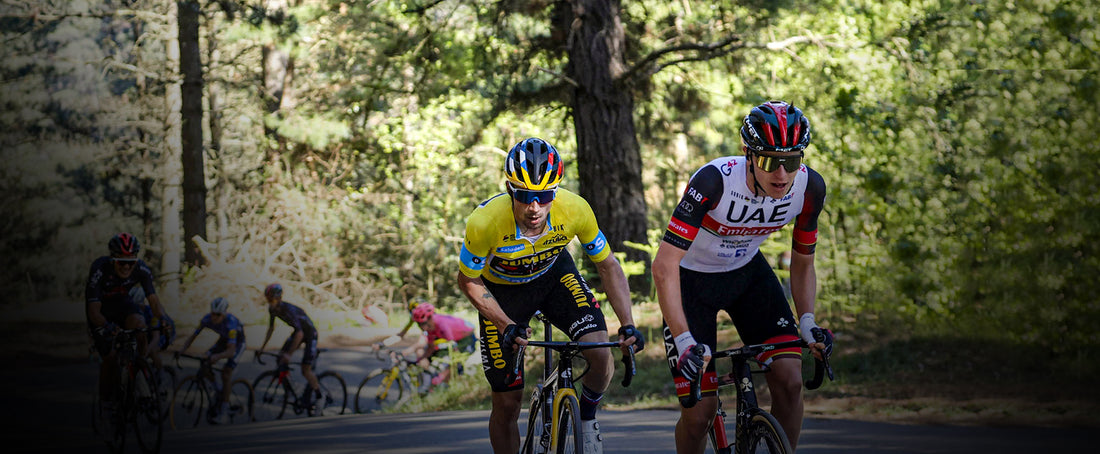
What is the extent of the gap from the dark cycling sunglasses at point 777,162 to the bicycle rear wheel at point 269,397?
37.2 feet

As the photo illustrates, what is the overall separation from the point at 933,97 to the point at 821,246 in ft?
7.50

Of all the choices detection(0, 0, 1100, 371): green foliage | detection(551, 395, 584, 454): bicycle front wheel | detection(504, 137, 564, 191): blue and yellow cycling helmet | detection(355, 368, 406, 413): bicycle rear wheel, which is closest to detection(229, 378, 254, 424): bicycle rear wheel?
detection(355, 368, 406, 413): bicycle rear wheel

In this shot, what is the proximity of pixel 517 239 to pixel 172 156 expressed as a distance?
15.3 meters

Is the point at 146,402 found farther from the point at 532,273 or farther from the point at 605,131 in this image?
the point at 605,131

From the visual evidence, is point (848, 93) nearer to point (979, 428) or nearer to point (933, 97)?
point (933, 97)

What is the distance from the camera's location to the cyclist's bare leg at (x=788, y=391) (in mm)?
4906

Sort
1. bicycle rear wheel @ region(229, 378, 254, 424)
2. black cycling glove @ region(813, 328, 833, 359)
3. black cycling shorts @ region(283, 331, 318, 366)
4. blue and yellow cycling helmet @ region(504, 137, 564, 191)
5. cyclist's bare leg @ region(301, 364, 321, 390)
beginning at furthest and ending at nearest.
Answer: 1. black cycling shorts @ region(283, 331, 318, 366)
2. cyclist's bare leg @ region(301, 364, 321, 390)
3. bicycle rear wheel @ region(229, 378, 254, 424)
4. blue and yellow cycling helmet @ region(504, 137, 564, 191)
5. black cycling glove @ region(813, 328, 833, 359)

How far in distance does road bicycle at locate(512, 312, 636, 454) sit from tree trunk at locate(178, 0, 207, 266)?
14.3m

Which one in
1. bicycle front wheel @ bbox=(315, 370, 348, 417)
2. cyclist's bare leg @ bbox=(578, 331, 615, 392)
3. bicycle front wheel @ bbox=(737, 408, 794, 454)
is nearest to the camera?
bicycle front wheel @ bbox=(737, 408, 794, 454)

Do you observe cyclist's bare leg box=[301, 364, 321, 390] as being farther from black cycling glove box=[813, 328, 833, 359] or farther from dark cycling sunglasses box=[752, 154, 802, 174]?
black cycling glove box=[813, 328, 833, 359]

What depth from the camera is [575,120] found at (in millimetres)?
16344

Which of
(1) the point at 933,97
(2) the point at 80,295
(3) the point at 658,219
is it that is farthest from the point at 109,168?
(1) the point at 933,97

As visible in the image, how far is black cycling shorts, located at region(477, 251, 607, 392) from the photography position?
603 cm

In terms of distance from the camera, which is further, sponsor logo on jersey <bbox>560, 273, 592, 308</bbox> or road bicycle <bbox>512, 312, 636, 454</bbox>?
sponsor logo on jersey <bbox>560, 273, 592, 308</bbox>
